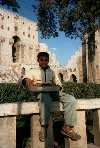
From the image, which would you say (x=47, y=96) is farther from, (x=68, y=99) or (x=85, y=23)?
(x=85, y=23)

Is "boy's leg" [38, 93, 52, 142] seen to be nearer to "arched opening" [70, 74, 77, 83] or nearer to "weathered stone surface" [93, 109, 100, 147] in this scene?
"weathered stone surface" [93, 109, 100, 147]

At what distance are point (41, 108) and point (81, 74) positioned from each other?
119 feet

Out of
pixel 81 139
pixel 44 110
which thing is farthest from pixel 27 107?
pixel 81 139

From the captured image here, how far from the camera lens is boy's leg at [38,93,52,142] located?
15.2 feet

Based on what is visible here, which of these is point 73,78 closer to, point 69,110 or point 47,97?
point 69,110

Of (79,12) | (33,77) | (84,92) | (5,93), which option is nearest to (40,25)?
Answer: (79,12)

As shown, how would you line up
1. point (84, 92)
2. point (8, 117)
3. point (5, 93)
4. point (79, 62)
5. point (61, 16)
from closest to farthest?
point (8, 117) → point (5, 93) → point (84, 92) → point (61, 16) → point (79, 62)

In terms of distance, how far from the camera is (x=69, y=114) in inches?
191

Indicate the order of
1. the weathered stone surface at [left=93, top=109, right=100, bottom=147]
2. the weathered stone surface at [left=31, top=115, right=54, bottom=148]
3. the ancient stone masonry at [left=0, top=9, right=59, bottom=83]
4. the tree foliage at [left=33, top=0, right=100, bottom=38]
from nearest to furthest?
1. the weathered stone surface at [left=31, top=115, right=54, bottom=148]
2. the weathered stone surface at [left=93, top=109, right=100, bottom=147]
3. the tree foliage at [left=33, top=0, right=100, bottom=38]
4. the ancient stone masonry at [left=0, top=9, right=59, bottom=83]

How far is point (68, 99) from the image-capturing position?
4.91 meters

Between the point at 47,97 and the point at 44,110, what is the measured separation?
9.1 inches

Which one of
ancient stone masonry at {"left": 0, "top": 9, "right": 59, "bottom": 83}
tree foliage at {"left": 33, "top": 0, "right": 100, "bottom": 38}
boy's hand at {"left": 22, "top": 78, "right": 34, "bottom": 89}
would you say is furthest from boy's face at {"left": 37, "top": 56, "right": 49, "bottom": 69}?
ancient stone masonry at {"left": 0, "top": 9, "right": 59, "bottom": 83}

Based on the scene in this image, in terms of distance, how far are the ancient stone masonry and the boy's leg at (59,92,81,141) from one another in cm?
3733

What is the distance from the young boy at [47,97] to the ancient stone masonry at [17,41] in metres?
37.3
